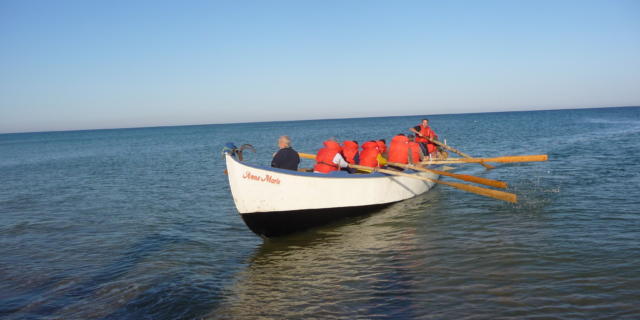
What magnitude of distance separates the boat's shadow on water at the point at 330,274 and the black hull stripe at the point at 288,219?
0.17 m

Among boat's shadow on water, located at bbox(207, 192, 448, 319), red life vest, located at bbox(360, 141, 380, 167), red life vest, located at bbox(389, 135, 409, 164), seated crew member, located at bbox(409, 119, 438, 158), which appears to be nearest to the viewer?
boat's shadow on water, located at bbox(207, 192, 448, 319)

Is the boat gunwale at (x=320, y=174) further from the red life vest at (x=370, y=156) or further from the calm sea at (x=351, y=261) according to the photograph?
the calm sea at (x=351, y=261)

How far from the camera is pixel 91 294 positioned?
21.4 ft

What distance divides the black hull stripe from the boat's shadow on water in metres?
0.17

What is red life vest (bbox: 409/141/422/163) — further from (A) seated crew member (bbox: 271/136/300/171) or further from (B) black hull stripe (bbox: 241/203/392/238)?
(A) seated crew member (bbox: 271/136/300/171)

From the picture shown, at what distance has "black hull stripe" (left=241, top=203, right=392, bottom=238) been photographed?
8695 millimetres

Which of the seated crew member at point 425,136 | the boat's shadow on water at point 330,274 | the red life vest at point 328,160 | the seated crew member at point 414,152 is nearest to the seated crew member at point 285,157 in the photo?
the red life vest at point 328,160

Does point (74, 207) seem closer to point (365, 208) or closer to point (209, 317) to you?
point (365, 208)

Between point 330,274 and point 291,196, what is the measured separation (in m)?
2.32

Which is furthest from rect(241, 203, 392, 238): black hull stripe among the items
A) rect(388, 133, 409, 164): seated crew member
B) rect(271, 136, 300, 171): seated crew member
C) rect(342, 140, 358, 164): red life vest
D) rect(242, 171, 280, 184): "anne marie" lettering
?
rect(388, 133, 409, 164): seated crew member

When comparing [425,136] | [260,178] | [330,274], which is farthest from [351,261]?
[425,136]

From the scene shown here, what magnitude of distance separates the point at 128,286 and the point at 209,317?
6.45 feet

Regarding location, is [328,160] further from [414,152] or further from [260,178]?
[414,152]

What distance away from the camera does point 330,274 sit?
6.88m
